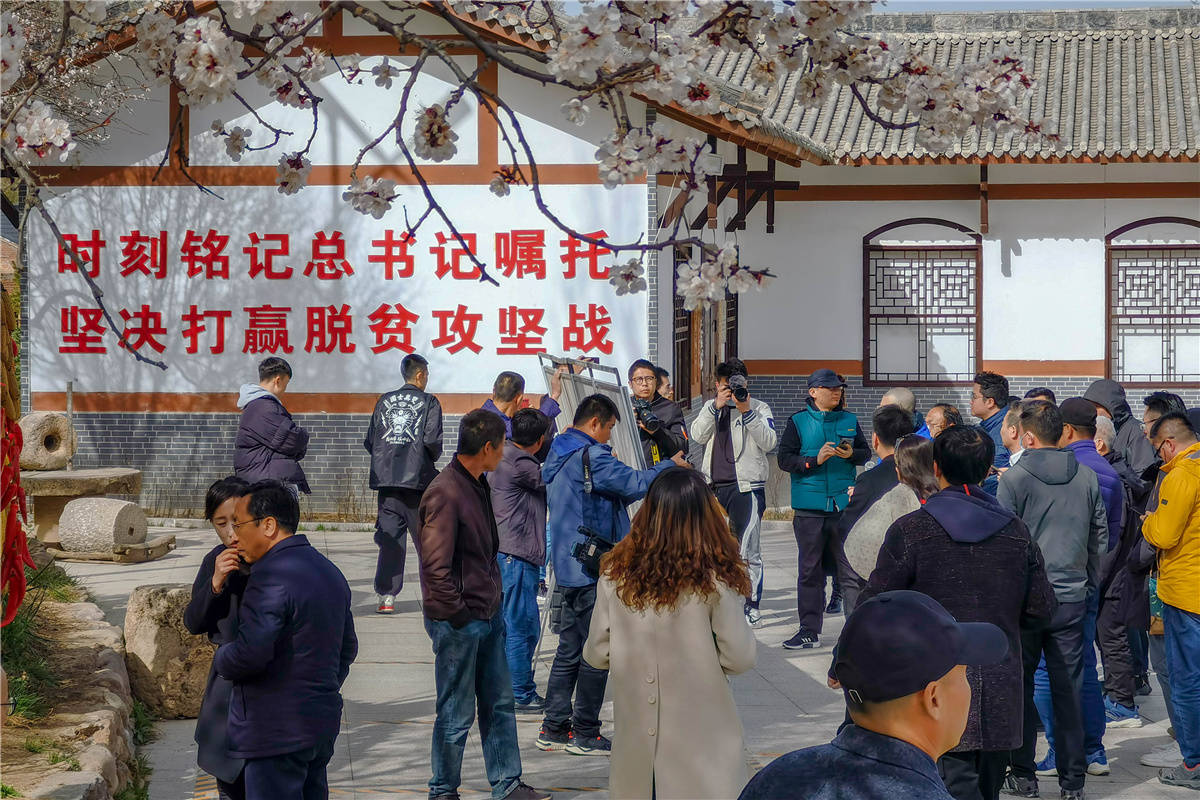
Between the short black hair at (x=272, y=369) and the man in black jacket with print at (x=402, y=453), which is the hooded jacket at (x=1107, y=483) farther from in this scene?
the short black hair at (x=272, y=369)

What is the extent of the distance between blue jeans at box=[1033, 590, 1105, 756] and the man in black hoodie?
1315mm

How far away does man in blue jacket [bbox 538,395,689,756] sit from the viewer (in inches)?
271

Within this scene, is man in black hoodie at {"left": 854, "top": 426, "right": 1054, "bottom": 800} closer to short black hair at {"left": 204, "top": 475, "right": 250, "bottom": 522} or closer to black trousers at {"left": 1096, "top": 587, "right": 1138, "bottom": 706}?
short black hair at {"left": 204, "top": 475, "right": 250, "bottom": 522}

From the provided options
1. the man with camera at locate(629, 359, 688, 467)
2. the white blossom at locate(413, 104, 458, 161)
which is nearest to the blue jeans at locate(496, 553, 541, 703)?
the man with camera at locate(629, 359, 688, 467)

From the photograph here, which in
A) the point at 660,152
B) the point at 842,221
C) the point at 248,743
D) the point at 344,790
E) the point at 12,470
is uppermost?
the point at 842,221

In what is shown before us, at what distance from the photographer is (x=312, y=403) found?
1409 cm

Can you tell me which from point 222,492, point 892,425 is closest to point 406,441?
point 892,425

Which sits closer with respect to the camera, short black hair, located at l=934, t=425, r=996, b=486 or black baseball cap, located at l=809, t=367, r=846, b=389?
short black hair, located at l=934, t=425, r=996, b=486

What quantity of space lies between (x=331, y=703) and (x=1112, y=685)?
15.3 feet

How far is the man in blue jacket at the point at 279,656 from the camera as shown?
4.46 m

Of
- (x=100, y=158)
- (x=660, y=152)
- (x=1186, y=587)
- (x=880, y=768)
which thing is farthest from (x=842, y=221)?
(x=880, y=768)

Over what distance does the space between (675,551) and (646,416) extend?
488 centimetres

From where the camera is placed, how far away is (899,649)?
8.06 feet

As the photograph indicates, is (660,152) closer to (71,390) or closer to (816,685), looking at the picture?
(816,685)
